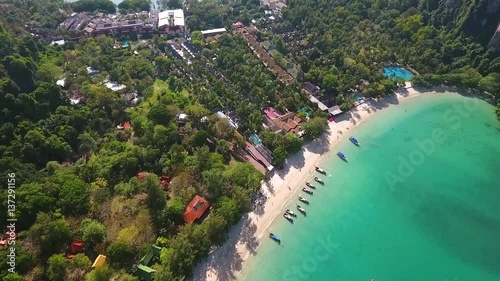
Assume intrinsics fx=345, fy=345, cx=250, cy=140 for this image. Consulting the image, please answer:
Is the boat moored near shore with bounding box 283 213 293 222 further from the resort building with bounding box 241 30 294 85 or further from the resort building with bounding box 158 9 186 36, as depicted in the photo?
the resort building with bounding box 158 9 186 36

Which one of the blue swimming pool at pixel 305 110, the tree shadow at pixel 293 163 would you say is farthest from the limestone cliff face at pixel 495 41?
the tree shadow at pixel 293 163

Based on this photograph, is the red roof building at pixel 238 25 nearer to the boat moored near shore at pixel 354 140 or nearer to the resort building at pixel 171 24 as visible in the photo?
the resort building at pixel 171 24

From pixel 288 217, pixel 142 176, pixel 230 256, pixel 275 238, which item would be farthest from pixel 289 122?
pixel 230 256

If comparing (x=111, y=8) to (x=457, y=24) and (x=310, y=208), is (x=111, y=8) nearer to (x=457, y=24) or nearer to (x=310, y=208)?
(x=310, y=208)

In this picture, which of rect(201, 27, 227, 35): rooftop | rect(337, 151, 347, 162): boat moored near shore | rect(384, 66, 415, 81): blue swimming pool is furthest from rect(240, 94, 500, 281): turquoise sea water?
rect(201, 27, 227, 35): rooftop

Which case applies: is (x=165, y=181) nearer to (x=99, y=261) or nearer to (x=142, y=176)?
(x=142, y=176)

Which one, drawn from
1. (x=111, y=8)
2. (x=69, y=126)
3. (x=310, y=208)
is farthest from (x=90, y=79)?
(x=310, y=208)
